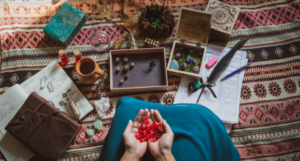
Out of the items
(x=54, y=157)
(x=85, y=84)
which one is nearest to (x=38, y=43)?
(x=85, y=84)

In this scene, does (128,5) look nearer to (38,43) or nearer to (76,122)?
(38,43)

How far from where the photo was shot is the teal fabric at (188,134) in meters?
0.84

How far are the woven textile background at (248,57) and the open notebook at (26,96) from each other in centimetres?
5

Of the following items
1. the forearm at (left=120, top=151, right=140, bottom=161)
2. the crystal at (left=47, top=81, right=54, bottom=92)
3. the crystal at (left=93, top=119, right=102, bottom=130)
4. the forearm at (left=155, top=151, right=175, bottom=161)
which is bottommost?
the crystal at (left=93, top=119, right=102, bottom=130)

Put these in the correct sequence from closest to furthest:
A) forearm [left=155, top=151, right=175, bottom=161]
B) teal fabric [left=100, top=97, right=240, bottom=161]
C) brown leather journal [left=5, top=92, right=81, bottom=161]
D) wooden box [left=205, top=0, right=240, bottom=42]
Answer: forearm [left=155, top=151, right=175, bottom=161]
teal fabric [left=100, top=97, right=240, bottom=161]
brown leather journal [left=5, top=92, right=81, bottom=161]
wooden box [left=205, top=0, right=240, bottom=42]

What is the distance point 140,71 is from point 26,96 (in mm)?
712

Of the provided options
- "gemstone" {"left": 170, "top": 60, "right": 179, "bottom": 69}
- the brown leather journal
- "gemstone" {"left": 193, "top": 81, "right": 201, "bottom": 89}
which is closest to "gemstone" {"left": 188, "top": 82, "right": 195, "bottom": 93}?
"gemstone" {"left": 193, "top": 81, "right": 201, "bottom": 89}

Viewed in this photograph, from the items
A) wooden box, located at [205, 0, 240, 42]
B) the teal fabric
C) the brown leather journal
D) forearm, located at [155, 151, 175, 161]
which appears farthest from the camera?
wooden box, located at [205, 0, 240, 42]

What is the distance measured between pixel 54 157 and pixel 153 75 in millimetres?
729

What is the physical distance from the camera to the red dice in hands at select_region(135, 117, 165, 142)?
2.68 ft

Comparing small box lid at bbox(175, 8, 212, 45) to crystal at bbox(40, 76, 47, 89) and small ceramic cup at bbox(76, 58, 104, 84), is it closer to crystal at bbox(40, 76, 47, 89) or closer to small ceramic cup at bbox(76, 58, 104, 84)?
small ceramic cup at bbox(76, 58, 104, 84)

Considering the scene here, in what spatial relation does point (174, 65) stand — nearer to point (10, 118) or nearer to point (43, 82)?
point (43, 82)

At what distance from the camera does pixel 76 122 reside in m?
1.03

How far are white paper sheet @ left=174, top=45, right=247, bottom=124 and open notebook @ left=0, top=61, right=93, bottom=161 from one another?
62cm
